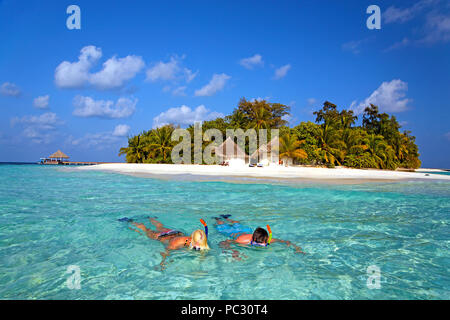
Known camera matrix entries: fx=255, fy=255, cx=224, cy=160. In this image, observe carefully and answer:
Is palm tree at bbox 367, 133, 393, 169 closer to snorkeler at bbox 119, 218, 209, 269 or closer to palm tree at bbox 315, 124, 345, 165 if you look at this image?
palm tree at bbox 315, 124, 345, 165

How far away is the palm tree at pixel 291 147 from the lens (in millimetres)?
26922

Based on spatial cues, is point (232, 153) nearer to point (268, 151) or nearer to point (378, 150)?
point (268, 151)

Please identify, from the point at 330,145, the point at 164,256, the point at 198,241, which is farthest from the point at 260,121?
the point at 164,256

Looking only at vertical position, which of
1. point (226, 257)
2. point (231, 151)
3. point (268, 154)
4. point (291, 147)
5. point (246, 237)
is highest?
point (291, 147)

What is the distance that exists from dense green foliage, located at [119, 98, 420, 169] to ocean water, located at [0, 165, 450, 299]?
20945 mm

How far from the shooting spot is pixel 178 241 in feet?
Result: 13.0

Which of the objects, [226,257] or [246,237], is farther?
[246,237]

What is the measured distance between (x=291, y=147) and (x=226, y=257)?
81.1 feet

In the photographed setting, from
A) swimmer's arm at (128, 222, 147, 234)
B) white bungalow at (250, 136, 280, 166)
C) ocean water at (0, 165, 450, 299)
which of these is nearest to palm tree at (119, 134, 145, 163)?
white bungalow at (250, 136, 280, 166)

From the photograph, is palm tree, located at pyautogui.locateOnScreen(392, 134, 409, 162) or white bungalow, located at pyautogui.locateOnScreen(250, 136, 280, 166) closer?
white bungalow, located at pyautogui.locateOnScreen(250, 136, 280, 166)

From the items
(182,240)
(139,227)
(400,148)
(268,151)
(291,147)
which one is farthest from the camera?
(400,148)

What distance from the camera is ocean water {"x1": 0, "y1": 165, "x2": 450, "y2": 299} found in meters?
2.81

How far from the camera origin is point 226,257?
3.71 metres
